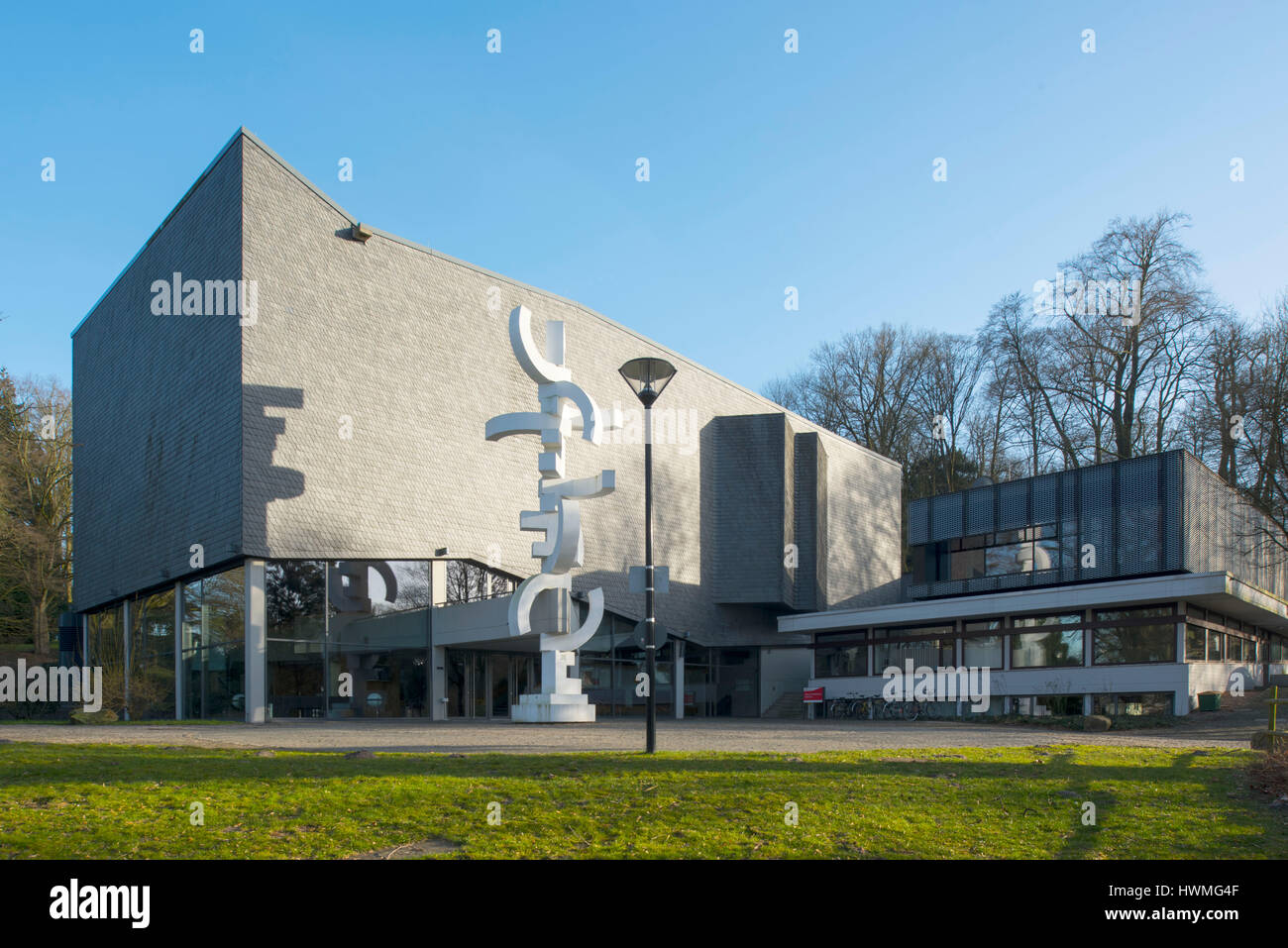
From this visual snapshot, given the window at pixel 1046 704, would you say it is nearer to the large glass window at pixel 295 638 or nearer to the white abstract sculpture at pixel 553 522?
the white abstract sculpture at pixel 553 522

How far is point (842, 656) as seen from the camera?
3644cm

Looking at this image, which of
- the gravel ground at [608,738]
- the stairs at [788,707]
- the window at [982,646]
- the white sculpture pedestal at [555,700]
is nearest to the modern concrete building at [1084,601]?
the window at [982,646]

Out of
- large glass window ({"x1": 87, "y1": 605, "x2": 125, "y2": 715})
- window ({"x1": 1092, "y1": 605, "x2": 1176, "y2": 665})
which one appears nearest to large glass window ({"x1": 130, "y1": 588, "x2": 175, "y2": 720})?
large glass window ({"x1": 87, "y1": 605, "x2": 125, "y2": 715})

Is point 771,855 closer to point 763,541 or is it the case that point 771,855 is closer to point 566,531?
point 566,531

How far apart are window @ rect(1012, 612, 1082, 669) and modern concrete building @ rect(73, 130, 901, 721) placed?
1112cm

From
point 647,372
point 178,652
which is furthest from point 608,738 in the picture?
point 178,652

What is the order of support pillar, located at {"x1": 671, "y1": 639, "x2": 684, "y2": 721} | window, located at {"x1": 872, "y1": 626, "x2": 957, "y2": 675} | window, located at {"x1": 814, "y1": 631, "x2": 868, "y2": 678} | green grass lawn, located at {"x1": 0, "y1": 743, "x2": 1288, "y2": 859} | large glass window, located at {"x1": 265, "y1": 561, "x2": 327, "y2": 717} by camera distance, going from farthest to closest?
support pillar, located at {"x1": 671, "y1": 639, "x2": 684, "y2": 721}
window, located at {"x1": 814, "y1": 631, "x2": 868, "y2": 678}
window, located at {"x1": 872, "y1": 626, "x2": 957, "y2": 675}
large glass window, located at {"x1": 265, "y1": 561, "x2": 327, "y2": 717}
green grass lawn, located at {"x1": 0, "y1": 743, "x2": 1288, "y2": 859}

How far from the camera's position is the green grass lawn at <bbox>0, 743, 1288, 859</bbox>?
788 centimetres

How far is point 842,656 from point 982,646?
599 cm

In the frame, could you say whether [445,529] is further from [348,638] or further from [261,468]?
[261,468]

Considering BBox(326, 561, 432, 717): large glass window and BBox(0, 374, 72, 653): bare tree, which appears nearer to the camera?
BBox(326, 561, 432, 717): large glass window

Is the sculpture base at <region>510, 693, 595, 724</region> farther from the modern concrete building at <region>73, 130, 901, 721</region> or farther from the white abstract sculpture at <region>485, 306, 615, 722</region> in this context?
the modern concrete building at <region>73, 130, 901, 721</region>
